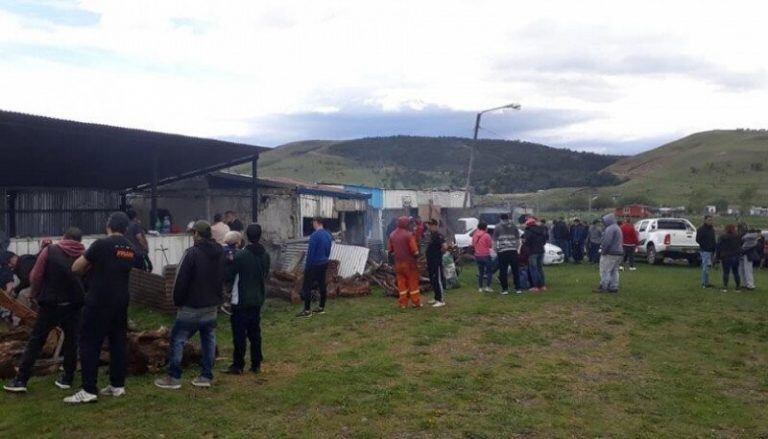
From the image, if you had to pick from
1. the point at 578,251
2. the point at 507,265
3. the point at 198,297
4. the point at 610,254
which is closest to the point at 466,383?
the point at 198,297

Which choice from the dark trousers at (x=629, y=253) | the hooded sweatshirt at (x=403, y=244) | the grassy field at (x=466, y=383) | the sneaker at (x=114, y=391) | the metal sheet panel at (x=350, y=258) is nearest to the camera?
the grassy field at (x=466, y=383)

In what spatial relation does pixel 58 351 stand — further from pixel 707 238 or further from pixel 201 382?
pixel 707 238

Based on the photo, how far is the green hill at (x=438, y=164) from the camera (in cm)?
6406

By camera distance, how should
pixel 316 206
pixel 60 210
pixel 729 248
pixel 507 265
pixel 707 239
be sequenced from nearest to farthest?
pixel 507 265, pixel 729 248, pixel 707 239, pixel 60 210, pixel 316 206

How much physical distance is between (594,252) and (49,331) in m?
19.0

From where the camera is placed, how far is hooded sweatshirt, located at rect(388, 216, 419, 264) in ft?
39.8

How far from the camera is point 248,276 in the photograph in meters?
7.74

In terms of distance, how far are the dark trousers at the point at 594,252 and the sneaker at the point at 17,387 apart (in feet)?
61.9

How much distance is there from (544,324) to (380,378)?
444 cm

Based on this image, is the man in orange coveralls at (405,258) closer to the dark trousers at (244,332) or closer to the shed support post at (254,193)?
the dark trousers at (244,332)

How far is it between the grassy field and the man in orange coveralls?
0.50 meters

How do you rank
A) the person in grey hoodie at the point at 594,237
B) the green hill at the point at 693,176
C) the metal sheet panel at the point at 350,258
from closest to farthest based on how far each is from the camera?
the metal sheet panel at the point at 350,258 → the person in grey hoodie at the point at 594,237 → the green hill at the point at 693,176

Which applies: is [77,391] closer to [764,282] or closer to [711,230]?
[711,230]

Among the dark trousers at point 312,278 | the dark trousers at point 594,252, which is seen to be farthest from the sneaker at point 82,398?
the dark trousers at point 594,252
